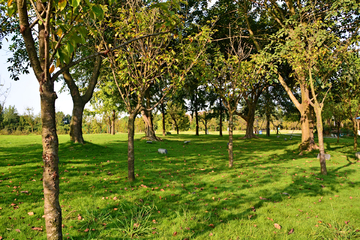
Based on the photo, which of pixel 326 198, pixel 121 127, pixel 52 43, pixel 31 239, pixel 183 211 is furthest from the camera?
pixel 121 127

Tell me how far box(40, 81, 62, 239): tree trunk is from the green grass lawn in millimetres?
1932

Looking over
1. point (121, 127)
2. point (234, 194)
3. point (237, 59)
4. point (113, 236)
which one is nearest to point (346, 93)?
point (237, 59)

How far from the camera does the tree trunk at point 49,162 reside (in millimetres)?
2822

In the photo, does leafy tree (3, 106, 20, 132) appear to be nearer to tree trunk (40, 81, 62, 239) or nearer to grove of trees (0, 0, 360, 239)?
grove of trees (0, 0, 360, 239)

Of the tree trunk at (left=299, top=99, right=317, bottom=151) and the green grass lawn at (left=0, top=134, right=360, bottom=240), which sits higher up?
the tree trunk at (left=299, top=99, right=317, bottom=151)

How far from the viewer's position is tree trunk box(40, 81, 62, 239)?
2.82 metres

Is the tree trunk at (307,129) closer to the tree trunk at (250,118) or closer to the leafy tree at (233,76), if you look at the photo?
the leafy tree at (233,76)

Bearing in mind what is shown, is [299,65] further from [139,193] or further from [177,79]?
[139,193]

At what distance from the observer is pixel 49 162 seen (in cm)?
284

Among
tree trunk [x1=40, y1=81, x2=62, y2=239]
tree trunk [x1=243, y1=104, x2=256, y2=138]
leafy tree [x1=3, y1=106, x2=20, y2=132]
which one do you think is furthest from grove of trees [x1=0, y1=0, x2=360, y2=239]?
leafy tree [x1=3, y1=106, x2=20, y2=132]

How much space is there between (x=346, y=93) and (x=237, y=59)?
11.1m

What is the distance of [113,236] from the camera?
4543 millimetres

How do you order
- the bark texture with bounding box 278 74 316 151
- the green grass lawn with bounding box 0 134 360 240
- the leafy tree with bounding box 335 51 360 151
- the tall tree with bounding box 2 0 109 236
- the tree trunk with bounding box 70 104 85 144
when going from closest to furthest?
the tall tree with bounding box 2 0 109 236 → the green grass lawn with bounding box 0 134 360 240 → the leafy tree with bounding box 335 51 360 151 → the tree trunk with bounding box 70 104 85 144 → the bark texture with bounding box 278 74 316 151

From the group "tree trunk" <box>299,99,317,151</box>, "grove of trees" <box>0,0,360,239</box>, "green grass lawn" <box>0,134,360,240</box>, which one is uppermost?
"grove of trees" <box>0,0,360,239</box>
